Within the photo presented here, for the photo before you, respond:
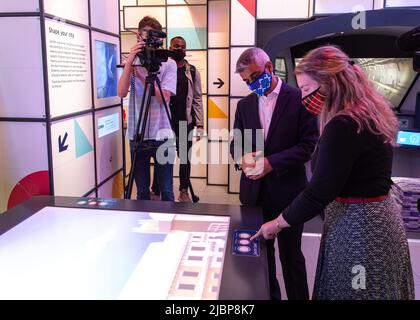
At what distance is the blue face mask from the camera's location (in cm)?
212

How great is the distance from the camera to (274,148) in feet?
7.14

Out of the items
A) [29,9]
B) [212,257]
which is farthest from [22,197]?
[212,257]

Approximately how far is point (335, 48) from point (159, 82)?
1357 millimetres

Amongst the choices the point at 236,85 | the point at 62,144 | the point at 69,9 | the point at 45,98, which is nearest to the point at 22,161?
the point at 62,144

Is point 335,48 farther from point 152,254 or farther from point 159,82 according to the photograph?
point 159,82

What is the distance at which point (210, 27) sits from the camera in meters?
5.18

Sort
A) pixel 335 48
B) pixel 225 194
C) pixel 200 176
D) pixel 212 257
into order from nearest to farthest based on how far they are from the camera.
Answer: pixel 212 257, pixel 335 48, pixel 225 194, pixel 200 176

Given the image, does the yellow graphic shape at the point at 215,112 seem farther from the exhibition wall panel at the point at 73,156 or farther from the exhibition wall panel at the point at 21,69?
the exhibition wall panel at the point at 21,69

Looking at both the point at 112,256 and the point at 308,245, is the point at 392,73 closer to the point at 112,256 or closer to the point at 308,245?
the point at 308,245

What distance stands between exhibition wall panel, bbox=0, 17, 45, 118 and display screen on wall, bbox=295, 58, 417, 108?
260 cm

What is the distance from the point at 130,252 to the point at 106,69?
2033mm

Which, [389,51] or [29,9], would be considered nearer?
[29,9]

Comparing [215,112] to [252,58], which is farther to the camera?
[215,112]
